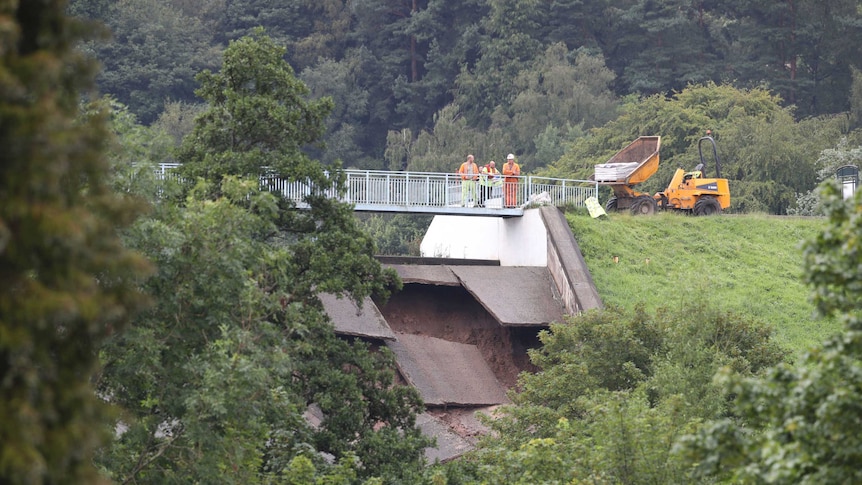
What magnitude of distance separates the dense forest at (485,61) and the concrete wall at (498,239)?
23.4m

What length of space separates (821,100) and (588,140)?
20.0 m

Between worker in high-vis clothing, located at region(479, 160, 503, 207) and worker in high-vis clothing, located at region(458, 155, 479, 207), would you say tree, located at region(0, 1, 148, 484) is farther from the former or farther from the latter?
worker in high-vis clothing, located at region(479, 160, 503, 207)

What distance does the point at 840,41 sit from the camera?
6681 cm

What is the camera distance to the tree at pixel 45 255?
5250 mm

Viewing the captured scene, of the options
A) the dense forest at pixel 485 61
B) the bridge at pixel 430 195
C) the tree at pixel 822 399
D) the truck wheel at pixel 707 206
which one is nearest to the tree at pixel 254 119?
the bridge at pixel 430 195

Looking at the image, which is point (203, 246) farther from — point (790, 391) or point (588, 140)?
point (588, 140)

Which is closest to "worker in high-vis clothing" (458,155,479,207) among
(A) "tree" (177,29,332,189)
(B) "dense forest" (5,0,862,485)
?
(B) "dense forest" (5,0,862,485)

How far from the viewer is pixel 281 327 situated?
62.0ft

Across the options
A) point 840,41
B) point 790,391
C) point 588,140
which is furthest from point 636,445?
point 840,41

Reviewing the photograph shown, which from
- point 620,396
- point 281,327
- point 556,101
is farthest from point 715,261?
Answer: point 556,101

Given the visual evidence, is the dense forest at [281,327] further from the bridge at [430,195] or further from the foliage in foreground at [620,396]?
the bridge at [430,195]

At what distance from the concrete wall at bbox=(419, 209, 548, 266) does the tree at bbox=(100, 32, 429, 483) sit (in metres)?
10.7

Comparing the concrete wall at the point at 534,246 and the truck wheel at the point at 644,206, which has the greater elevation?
the truck wheel at the point at 644,206

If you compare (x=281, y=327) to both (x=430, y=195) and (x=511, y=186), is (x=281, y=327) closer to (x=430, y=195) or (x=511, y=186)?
(x=430, y=195)
